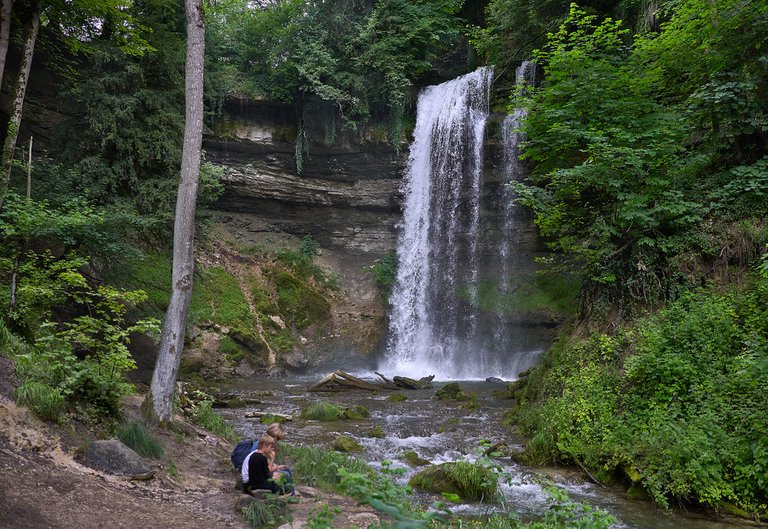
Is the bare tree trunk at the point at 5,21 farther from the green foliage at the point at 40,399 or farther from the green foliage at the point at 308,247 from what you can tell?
the green foliage at the point at 308,247

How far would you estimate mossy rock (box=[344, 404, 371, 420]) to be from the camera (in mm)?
11688

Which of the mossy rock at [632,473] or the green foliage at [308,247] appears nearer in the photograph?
the mossy rock at [632,473]

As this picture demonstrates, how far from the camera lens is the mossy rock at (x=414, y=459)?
8453mm

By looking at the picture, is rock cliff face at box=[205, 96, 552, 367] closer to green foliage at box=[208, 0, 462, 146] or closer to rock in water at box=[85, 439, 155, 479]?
green foliage at box=[208, 0, 462, 146]

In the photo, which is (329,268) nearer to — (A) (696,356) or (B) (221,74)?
(B) (221,74)

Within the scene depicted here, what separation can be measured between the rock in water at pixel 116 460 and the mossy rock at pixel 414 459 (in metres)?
4.02

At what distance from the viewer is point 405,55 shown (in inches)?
892

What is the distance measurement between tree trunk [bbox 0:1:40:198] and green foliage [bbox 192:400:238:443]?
493cm

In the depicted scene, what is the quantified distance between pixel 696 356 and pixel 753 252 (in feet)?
7.01

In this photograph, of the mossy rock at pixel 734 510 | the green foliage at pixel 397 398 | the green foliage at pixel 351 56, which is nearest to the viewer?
the mossy rock at pixel 734 510

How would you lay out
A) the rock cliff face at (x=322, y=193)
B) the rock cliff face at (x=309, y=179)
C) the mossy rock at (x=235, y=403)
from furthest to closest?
the rock cliff face at (x=309, y=179), the rock cliff face at (x=322, y=193), the mossy rock at (x=235, y=403)

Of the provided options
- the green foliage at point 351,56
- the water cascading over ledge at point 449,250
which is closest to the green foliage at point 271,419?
the water cascading over ledge at point 449,250

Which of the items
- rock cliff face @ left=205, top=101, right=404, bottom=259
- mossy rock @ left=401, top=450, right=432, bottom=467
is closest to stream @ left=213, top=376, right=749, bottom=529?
mossy rock @ left=401, top=450, right=432, bottom=467

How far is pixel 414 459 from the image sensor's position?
336 inches
